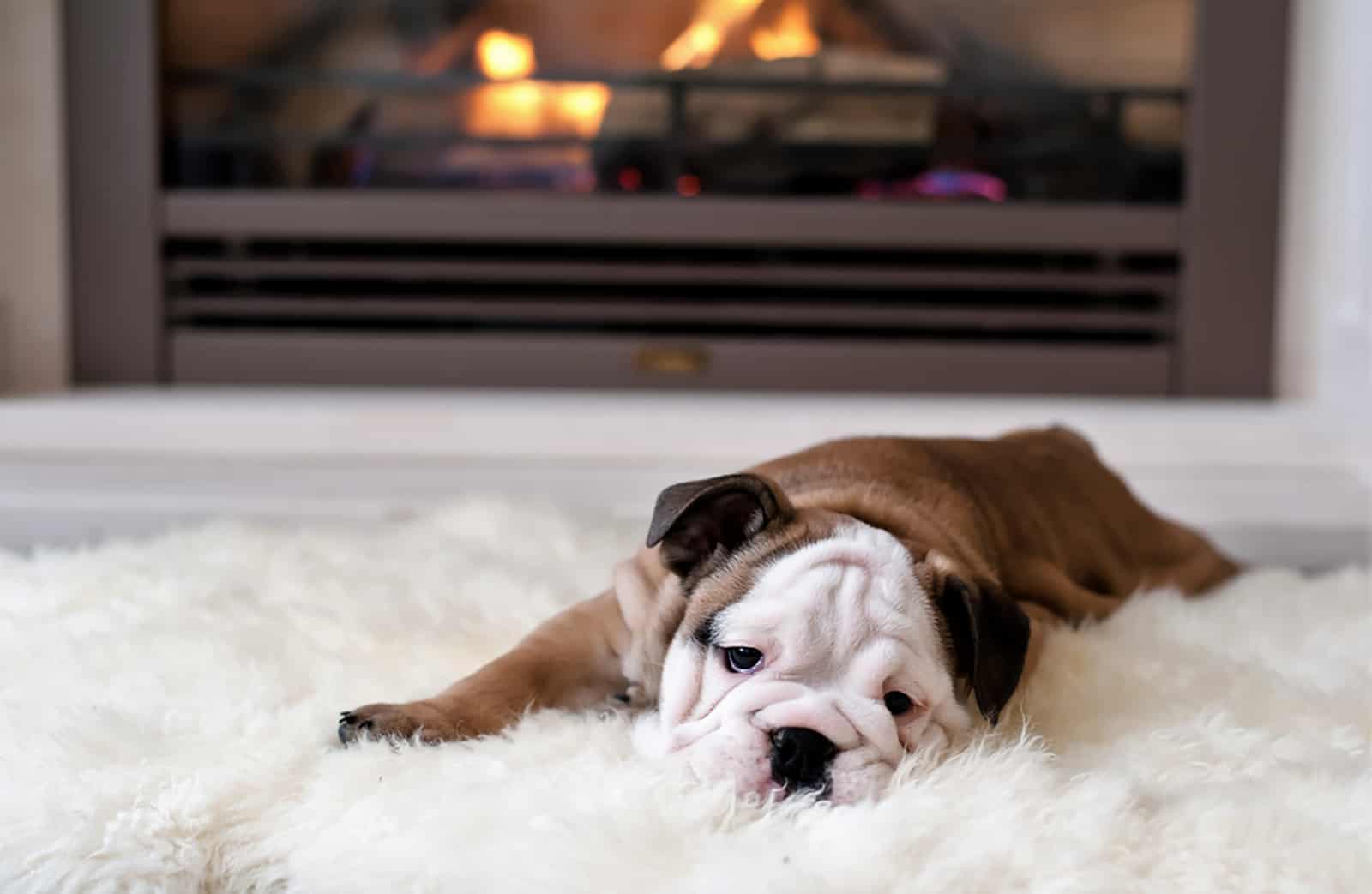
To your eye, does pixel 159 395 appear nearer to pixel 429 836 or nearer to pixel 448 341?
pixel 448 341

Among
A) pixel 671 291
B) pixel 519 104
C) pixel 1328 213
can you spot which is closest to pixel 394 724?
pixel 671 291

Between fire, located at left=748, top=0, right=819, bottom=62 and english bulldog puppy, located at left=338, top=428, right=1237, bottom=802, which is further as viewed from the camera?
fire, located at left=748, top=0, right=819, bottom=62

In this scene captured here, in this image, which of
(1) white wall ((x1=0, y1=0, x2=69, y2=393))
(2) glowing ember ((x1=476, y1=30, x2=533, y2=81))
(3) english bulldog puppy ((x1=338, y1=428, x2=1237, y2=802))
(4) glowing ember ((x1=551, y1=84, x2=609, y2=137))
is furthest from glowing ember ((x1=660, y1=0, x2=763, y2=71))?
(3) english bulldog puppy ((x1=338, y1=428, x2=1237, y2=802))

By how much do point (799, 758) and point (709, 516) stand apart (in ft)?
0.80

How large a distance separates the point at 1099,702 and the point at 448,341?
67.1 inches

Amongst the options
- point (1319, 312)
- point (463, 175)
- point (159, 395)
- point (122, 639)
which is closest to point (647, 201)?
point (463, 175)

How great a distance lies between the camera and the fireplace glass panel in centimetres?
279

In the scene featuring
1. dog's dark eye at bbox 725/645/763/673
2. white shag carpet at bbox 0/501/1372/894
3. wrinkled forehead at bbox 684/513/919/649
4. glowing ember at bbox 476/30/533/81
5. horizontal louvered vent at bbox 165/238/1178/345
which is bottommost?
white shag carpet at bbox 0/501/1372/894

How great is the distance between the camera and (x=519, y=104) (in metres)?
2.81

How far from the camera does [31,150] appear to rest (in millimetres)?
2701

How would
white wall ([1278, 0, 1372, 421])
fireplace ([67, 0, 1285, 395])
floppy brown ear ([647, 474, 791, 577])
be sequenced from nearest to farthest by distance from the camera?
floppy brown ear ([647, 474, 791, 577]) → white wall ([1278, 0, 1372, 421]) → fireplace ([67, 0, 1285, 395])

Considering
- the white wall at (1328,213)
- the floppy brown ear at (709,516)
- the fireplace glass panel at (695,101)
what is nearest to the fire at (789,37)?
the fireplace glass panel at (695,101)

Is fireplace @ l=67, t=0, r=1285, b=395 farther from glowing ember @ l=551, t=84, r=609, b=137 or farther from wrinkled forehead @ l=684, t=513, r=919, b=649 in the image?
wrinkled forehead @ l=684, t=513, r=919, b=649

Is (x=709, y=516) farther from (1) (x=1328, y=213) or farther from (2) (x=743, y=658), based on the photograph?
(1) (x=1328, y=213)
